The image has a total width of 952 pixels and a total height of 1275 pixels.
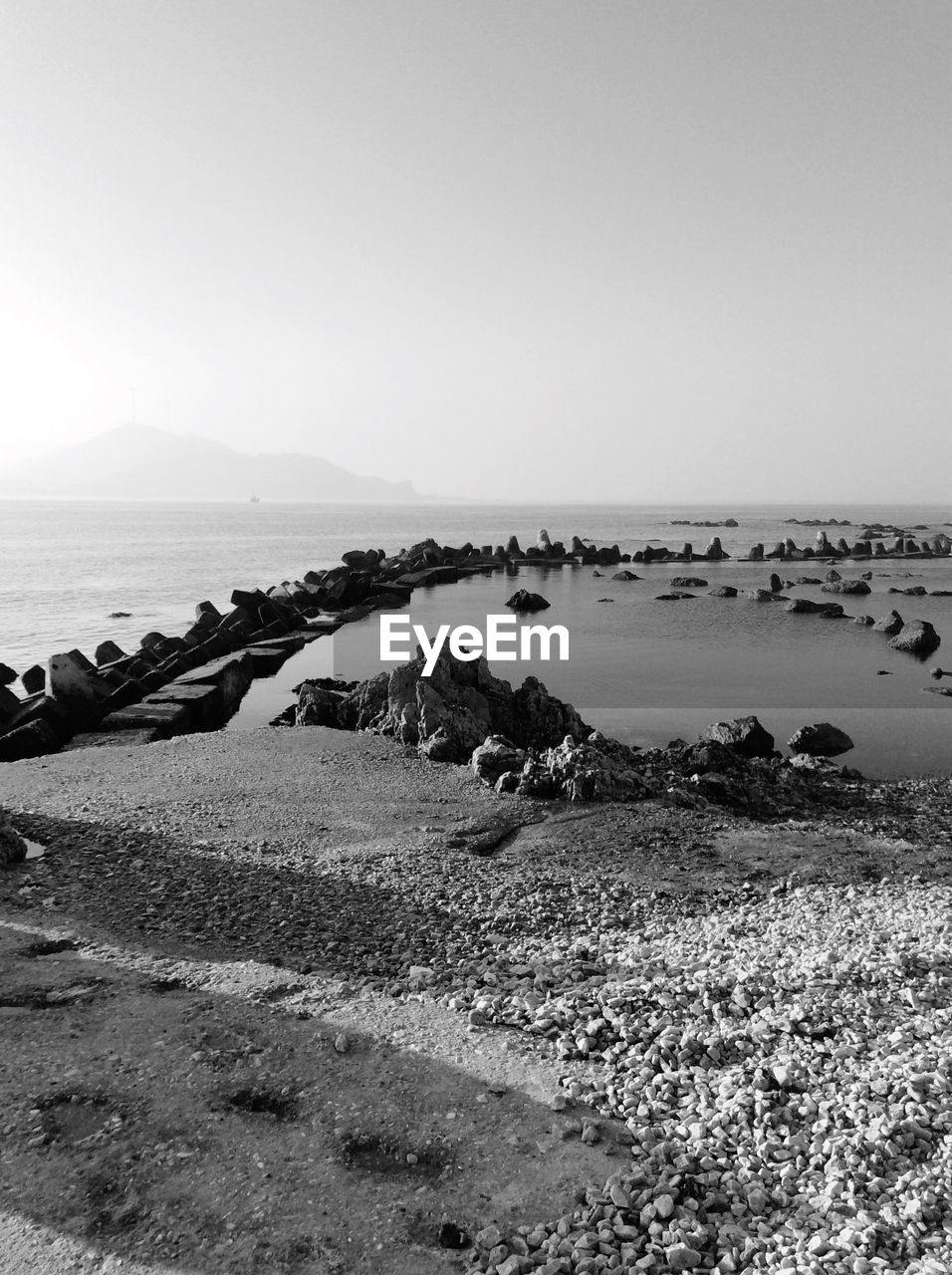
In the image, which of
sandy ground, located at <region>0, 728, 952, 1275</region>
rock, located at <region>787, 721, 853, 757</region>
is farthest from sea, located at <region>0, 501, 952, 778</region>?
sandy ground, located at <region>0, 728, 952, 1275</region>

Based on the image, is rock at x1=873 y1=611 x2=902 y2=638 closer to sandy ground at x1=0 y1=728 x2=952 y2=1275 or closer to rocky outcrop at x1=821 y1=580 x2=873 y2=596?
rocky outcrop at x1=821 y1=580 x2=873 y2=596

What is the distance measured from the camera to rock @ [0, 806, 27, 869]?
24.3 ft

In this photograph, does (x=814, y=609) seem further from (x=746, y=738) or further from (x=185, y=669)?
(x=185, y=669)

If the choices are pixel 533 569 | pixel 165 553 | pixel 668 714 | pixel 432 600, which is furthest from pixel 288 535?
pixel 668 714

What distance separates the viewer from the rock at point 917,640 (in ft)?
74.4

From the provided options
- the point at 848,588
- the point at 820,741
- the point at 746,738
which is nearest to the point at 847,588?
the point at 848,588

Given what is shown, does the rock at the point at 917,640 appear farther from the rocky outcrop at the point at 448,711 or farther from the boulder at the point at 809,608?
the rocky outcrop at the point at 448,711

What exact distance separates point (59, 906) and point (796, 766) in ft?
28.8

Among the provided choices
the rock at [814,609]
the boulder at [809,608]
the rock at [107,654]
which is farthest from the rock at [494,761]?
the boulder at [809,608]

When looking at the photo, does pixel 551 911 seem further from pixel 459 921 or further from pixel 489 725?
pixel 489 725

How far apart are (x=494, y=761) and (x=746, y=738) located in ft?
12.9

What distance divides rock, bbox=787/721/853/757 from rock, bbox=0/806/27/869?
10.2 metres

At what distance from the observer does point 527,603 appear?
106ft

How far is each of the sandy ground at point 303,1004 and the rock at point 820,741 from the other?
127 inches
